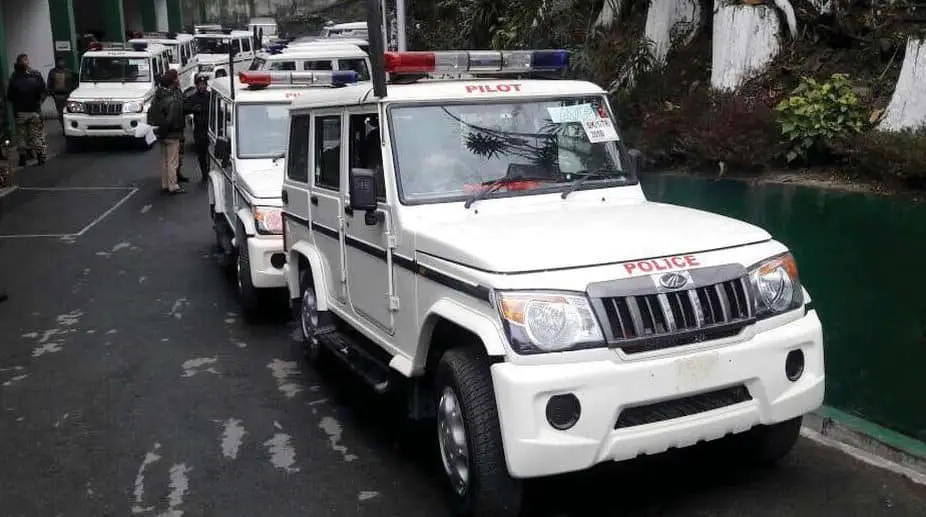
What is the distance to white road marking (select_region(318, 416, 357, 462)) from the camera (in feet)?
18.5

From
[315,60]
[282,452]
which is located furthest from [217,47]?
[282,452]

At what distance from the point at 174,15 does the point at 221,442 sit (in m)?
45.6

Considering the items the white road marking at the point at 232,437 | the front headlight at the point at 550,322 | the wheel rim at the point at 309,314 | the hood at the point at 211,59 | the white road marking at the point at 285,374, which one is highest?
the hood at the point at 211,59

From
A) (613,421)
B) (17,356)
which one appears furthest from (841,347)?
(17,356)

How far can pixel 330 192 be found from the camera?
6.50 m

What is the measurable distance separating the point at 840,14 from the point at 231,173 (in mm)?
6234

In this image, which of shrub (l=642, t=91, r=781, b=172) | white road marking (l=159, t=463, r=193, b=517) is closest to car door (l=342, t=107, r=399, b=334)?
white road marking (l=159, t=463, r=193, b=517)

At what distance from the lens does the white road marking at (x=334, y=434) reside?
5641 mm

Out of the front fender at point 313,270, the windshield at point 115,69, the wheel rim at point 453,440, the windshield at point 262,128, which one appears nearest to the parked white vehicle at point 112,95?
the windshield at point 115,69

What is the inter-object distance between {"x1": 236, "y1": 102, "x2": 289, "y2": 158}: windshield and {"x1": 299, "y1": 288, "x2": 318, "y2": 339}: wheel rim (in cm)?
292

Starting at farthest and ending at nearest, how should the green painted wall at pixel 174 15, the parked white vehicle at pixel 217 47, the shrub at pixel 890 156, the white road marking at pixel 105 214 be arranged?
the green painted wall at pixel 174 15 < the parked white vehicle at pixel 217 47 < the white road marking at pixel 105 214 < the shrub at pixel 890 156

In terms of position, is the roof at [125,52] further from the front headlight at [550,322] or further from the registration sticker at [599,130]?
the front headlight at [550,322]

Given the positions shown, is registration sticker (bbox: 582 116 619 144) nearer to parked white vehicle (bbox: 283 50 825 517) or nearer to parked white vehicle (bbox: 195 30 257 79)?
parked white vehicle (bbox: 283 50 825 517)

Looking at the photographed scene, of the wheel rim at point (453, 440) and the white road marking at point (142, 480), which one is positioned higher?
the wheel rim at point (453, 440)
